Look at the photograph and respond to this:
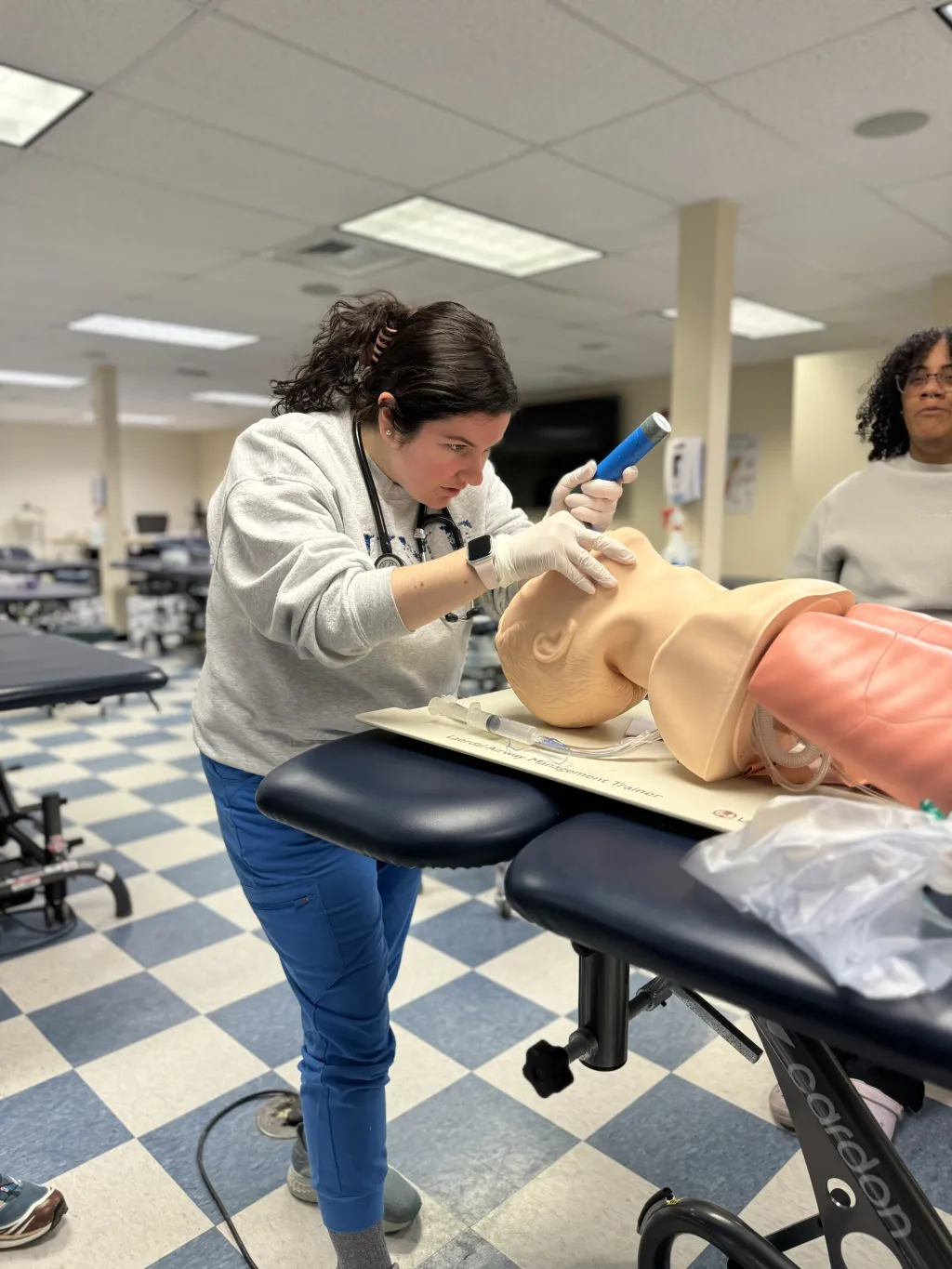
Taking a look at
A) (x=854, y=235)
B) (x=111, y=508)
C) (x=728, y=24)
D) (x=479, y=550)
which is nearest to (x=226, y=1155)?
(x=479, y=550)

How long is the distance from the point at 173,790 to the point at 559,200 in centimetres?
281

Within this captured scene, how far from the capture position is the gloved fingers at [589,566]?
3.03ft

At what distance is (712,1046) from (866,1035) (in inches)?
55.2

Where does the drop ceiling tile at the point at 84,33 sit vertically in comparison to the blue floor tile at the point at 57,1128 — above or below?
above

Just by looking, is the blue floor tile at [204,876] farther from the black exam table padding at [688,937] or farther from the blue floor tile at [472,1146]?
the black exam table padding at [688,937]

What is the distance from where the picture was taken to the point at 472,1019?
6.02 ft

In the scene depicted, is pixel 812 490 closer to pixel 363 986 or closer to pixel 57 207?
pixel 57 207

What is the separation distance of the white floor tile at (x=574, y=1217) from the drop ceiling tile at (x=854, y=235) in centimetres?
354

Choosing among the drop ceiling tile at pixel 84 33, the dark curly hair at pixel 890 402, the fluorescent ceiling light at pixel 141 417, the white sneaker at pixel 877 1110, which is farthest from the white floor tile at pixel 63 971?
the fluorescent ceiling light at pixel 141 417

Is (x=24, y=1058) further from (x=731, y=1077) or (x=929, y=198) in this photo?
(x=929, y=198)

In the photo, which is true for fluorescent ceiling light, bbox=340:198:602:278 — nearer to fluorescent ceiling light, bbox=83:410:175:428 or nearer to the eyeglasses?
the eyeglasses

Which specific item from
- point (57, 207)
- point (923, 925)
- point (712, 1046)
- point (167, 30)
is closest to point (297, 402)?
point (923, 925)

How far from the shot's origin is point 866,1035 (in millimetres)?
502

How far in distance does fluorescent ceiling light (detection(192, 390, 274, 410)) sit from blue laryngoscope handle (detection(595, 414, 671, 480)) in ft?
28.3
